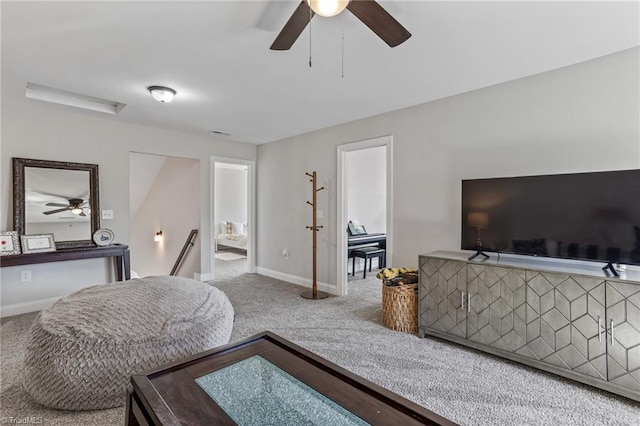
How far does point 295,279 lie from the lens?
4922 mm

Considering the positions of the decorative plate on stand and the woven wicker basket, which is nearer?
the woven wicker basket

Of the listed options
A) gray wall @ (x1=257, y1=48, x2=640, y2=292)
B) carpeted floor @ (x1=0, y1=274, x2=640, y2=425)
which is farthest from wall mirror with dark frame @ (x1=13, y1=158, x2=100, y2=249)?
gray wall @ (x1=257, y1=48, x2=640, y2=292)

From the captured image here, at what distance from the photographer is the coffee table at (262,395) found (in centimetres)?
114

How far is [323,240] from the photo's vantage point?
4.52 meters

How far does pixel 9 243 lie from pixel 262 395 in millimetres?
3688

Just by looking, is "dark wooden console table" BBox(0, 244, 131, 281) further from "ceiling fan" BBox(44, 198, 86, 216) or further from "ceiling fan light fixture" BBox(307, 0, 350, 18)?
"ceiling fan light fixture" BBox(307, 0, 350, 18)

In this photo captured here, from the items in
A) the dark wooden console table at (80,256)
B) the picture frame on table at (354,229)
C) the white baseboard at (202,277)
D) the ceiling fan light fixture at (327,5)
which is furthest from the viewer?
the picture frame on table at (354,229)

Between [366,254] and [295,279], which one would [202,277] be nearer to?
[295,279]

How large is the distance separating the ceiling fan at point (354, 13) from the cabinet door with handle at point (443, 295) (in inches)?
76.3

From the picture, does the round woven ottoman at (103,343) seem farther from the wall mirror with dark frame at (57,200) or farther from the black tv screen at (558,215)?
the black tv screen at (558,215)

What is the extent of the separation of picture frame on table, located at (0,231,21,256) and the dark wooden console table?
16 centimetres

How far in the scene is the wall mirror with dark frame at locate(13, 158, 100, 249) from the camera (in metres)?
3.45

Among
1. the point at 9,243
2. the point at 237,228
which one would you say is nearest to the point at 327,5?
the point at 9,243

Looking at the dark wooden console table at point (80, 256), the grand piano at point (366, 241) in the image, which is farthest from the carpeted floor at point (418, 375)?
the grand piano at point (366, 241)
